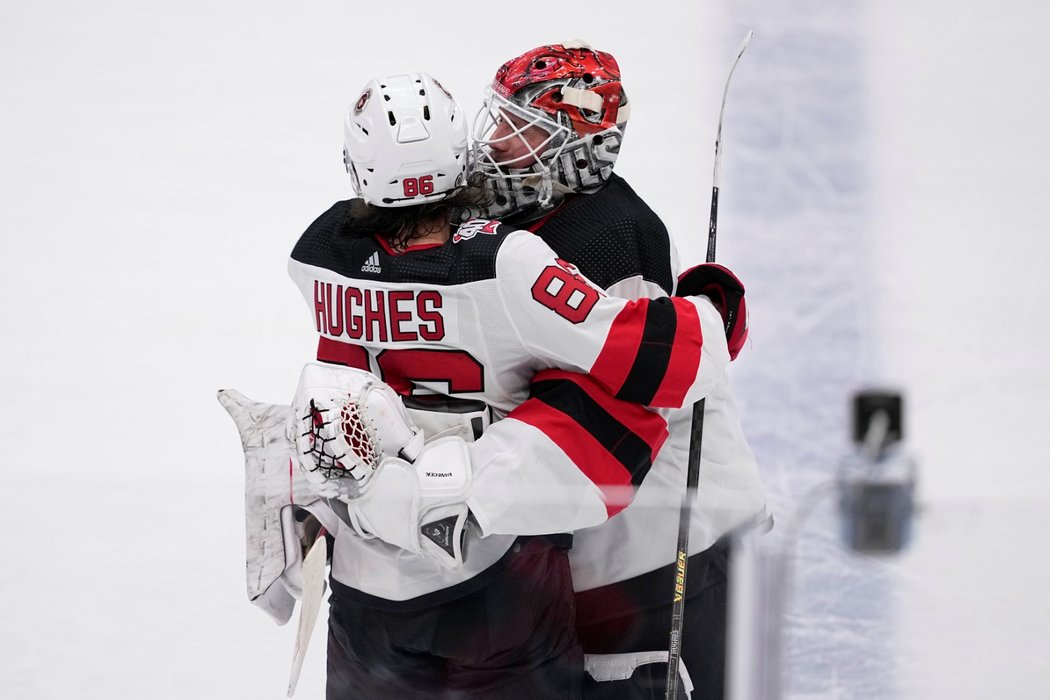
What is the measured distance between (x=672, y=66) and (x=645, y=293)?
7.06 ft

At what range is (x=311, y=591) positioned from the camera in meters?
1.57

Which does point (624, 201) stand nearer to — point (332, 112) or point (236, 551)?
point (236, 551)

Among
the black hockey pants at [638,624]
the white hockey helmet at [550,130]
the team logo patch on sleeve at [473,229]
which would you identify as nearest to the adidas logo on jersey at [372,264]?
the team logo patch on sleeve at [473,229]

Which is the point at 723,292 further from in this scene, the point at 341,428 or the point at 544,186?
the point at 341,428

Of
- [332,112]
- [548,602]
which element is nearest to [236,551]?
[548,602]

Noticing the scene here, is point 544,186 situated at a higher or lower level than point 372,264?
higher

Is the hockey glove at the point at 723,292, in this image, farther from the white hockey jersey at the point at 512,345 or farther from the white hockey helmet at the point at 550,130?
the white hockey helmet at the point at 550,130

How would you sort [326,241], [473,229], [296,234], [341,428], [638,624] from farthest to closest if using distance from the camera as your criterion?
[296,234]
[638,624]
[326,241]
[473,229]
[341,428]

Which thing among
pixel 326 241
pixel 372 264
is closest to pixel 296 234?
pixel 326 241

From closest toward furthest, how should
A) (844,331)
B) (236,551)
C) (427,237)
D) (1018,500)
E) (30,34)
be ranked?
(1018,500) < (427,237) < (236,551) < (844,331) < (30,34)

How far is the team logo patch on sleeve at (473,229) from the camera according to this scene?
145 centimetres

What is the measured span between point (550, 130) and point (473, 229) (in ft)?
0.83

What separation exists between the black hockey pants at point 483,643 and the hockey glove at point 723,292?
43 cm

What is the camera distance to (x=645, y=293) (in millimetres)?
1541
